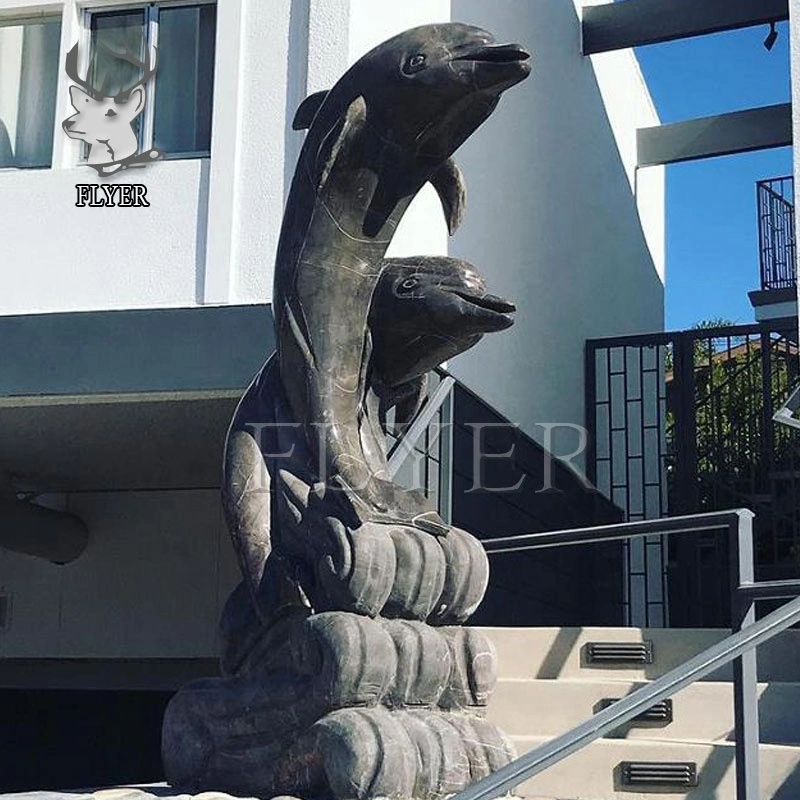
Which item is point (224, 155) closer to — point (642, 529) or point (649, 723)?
point (642, 529)

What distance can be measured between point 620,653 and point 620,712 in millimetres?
2272

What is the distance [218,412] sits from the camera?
25.9 ft

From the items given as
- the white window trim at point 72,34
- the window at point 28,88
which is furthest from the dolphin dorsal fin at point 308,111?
the window at point 28,88

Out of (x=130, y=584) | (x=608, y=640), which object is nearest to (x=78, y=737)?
(x=130, y=584)

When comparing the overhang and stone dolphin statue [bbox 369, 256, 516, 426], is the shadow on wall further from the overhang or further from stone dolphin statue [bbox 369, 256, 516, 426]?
stone dolphin statue [bbox 369, 256, 516, 426]

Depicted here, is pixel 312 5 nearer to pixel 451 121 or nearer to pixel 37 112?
pixel 37 112

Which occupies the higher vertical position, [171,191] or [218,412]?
[171,191]

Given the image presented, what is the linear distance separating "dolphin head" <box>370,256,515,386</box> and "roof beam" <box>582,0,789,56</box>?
21.6ft

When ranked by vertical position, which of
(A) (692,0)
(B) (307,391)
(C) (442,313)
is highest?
(A) (692,0)

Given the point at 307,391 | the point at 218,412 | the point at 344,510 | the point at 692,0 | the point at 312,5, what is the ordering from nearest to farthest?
1. the point at 344,510
2. the point at 307,391
3. the point at 312,5
4. the point at 218,412
5. the point at 692,0

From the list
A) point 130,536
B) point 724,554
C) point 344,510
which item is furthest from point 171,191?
point 724,554

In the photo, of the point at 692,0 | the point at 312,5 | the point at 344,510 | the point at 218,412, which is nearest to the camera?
the point at 344,510

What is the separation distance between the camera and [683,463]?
10.2 m

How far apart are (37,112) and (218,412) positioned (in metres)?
2.35
